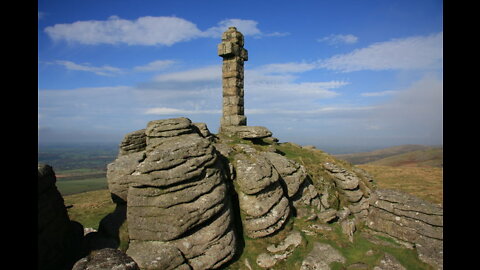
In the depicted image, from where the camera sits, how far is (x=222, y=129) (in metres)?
28.2

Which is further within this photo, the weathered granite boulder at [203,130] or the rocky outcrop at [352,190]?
the weathered granite boulder at [203,130]

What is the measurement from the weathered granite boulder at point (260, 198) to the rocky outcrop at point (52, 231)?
9.19 m

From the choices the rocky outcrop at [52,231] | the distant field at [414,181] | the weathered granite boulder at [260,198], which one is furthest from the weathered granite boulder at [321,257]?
the distant field at [414,181]

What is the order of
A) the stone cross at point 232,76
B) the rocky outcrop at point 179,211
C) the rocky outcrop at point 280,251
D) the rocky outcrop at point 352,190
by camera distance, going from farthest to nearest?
the stone cross at point 232,76, the rocky outcrop at point 352,190, the rocky outcrop at point 280,251, the rocky outcrop at point 179,211

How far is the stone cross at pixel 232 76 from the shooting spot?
1110 inches

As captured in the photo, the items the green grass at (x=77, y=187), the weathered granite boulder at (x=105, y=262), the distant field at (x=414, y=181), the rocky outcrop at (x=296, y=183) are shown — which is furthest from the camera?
the green grass at (x=77, y=187)

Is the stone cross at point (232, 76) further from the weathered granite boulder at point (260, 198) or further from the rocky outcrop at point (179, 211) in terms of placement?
the rocky outcrop at point (179, 211)

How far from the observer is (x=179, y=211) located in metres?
13.8

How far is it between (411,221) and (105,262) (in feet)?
62.1

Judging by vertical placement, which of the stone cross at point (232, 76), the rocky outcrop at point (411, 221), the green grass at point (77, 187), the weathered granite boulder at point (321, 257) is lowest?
the green grass at point (77, 187)
